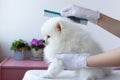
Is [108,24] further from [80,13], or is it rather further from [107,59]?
[107,59]

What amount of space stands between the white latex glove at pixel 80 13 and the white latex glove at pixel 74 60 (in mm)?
219

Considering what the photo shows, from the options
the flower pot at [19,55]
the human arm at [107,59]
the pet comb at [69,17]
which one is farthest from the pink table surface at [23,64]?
the human arm at [107,59]

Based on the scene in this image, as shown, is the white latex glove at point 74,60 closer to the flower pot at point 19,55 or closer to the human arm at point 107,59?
the human arm at point 107,59

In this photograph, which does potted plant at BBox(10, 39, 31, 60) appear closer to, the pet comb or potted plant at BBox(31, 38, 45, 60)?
potted plant at BBox(31, 38, 45, 60)

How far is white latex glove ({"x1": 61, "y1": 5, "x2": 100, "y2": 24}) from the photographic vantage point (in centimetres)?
108

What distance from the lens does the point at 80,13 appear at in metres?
1.08

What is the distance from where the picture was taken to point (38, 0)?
1927 millimetres

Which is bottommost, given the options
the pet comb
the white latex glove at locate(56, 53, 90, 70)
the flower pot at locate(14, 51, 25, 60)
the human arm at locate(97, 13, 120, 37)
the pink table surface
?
the pink table surface

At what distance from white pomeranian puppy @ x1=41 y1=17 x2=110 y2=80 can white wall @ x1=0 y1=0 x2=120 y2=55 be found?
3.00 ft

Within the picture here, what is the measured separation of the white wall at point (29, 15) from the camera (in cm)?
193

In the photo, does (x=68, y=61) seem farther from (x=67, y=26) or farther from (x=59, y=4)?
(x=59, y=4)

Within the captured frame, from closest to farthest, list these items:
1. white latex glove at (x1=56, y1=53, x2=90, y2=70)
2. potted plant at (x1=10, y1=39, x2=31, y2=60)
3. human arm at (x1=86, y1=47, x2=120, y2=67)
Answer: human arm at (x1=86, y1=47, x2=120, y2=67) → white latex glove at (x1=56, y1=53, x2=90, y2=70) → potted plant at (x1=10, y1=39, x2=31, y2=60)

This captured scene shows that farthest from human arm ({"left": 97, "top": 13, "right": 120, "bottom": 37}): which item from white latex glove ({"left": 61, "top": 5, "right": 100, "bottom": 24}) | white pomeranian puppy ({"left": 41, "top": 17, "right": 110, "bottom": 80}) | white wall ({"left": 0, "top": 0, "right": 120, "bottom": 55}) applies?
white wall ({"left": 0, "top": 0, "right": 120, "bottom": 55})

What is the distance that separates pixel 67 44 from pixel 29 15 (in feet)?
3.38
